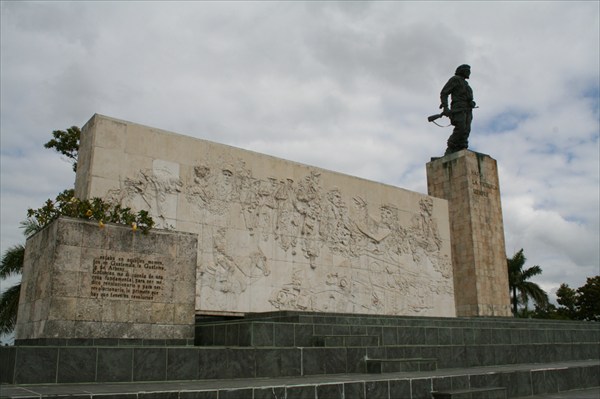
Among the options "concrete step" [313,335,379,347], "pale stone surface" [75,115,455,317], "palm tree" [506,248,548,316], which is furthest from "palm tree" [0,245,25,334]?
"palm tree" [506,248,548,316]

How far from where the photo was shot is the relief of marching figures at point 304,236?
34.9 feet

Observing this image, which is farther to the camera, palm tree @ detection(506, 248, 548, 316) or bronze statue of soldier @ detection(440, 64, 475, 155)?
palm tree @ detection(506, 248, 548, 316)

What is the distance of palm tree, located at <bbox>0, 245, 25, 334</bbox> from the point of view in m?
14.3

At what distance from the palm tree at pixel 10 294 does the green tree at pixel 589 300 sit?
27.1m

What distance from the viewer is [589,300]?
29.2m

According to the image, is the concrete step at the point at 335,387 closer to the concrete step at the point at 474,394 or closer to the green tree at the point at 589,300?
the concrete step at the point at 474,394

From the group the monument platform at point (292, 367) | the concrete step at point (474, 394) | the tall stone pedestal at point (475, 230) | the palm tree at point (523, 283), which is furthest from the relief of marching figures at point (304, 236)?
the palm tree at point (523, 283)

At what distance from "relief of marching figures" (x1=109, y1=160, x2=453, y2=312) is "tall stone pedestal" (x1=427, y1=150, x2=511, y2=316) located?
25.4 inches

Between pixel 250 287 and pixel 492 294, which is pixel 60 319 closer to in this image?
pixel 250 287

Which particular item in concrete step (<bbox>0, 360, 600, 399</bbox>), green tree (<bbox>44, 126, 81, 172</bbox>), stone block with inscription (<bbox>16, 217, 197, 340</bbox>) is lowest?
concrete step (<bbox>0, 360, 600, 399</bbox>)

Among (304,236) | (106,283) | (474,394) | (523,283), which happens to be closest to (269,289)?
(304,236)

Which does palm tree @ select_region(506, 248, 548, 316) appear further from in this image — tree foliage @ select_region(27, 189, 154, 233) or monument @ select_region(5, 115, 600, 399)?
tree foliage @ select_region(27, 189, 154, 233)

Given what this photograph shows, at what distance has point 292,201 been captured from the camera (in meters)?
12.3

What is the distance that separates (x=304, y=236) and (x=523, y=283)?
67.9 ft
